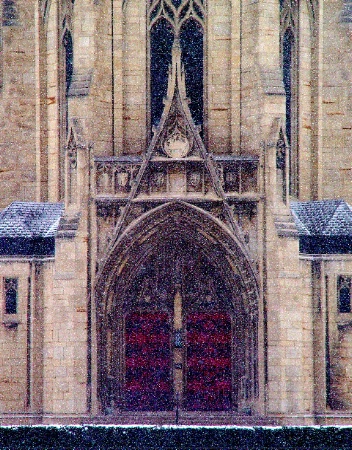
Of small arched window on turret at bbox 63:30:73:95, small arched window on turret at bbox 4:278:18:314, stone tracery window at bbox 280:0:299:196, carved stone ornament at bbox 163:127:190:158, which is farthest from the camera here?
small arched window on turret at bbox 63:30:73:95

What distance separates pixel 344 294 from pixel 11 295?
352 inches

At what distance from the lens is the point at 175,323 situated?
4016 centimetres

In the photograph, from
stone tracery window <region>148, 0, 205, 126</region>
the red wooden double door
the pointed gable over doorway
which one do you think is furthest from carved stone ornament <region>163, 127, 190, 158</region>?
the red wooden double door

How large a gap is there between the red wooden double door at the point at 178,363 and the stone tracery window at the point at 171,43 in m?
5.67

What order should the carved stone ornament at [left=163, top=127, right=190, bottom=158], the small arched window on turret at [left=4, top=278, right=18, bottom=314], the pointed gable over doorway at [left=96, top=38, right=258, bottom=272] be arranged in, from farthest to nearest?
the small arched window on turret at [left=4, top=278, right=18, bottom=314]
the carved stone ornament at [left=163, top=127, right=190, bottom=158]
the pointed gable over doorway at [left=96, top=38, right=258, bottom=272]

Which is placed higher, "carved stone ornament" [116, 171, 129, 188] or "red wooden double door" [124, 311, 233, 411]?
"carved stone ornament" [116, 171, 129, 188]

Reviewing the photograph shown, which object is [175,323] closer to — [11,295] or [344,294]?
[11,295]

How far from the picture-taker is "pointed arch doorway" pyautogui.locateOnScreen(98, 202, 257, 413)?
129ft

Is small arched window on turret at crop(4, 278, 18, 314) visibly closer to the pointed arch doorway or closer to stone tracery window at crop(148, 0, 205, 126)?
the pointed arch doorway

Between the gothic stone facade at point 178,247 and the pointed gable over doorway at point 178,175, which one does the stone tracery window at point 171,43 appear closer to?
the gothic stone facade at point 178,247

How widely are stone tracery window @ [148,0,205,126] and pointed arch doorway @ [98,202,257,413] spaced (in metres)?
3.90

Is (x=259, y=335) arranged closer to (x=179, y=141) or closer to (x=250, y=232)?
(x=250, y=232)

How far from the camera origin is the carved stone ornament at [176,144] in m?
39.3

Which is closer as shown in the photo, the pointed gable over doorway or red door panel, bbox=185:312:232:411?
the pointed gable over doorway
